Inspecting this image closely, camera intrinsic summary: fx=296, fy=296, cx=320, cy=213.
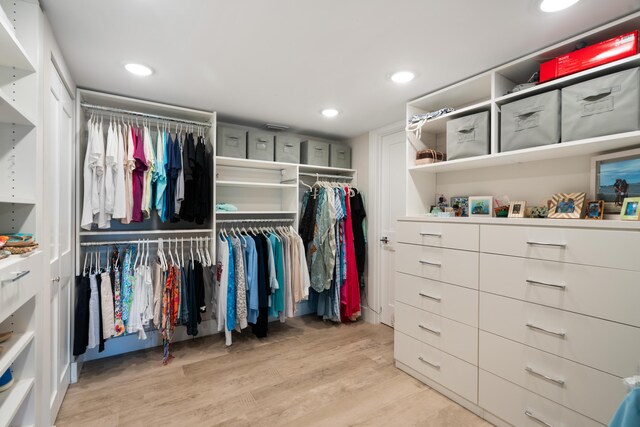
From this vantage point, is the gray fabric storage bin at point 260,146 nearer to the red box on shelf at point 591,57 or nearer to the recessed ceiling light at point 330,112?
the recessed ceiling light at point 330,112

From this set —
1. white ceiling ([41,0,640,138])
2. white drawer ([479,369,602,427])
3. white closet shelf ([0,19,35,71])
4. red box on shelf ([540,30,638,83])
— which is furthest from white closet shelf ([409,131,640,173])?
white closet shelf ([0,19,35,71])

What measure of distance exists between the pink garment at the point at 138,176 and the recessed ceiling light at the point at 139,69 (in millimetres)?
548

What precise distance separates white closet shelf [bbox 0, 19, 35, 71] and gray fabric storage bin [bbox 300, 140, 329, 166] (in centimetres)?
240

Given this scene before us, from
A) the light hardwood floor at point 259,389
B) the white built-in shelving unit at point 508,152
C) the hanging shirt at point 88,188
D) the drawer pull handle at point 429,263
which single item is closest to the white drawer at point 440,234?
the drawer pull handle at point 429,263

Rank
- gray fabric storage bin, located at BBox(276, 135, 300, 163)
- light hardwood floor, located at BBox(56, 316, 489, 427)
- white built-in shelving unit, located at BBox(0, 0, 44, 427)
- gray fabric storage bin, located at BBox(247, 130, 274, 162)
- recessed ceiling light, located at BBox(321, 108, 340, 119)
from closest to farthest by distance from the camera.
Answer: white built-in shelving unit, located at BBox(0, 0, 44, 427), light hardwood floor, located at BBox(56, 316, 489, 427), recessed ceiling light, located at BBox(321, 108, 340, 119), gray fabric storage bin, located at BBox(247, 130, 274, 162), gray fabric storage bin, located at BBox(276, 135, 300, 163)

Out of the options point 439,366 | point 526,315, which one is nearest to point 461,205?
point 526,315

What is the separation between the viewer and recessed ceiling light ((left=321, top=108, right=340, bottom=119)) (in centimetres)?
275

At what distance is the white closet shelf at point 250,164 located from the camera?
9.37 feet

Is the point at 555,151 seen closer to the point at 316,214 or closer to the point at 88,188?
the point at 316,214

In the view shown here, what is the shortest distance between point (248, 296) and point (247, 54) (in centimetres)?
201

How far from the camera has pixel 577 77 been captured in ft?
5.07

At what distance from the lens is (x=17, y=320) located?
125 cm

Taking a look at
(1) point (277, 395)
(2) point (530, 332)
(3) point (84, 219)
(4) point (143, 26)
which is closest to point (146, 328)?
(3) point (84, 219)

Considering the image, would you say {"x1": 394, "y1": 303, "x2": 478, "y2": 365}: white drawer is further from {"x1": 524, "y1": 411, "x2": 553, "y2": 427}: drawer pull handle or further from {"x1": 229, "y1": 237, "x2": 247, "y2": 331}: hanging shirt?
{"x1": 229, "y1": 237, "x2": 247, "y2": 331}: hanging shirt
